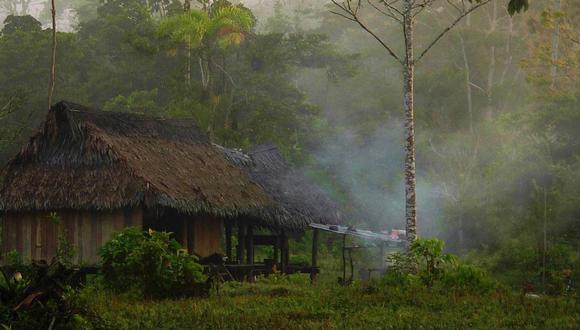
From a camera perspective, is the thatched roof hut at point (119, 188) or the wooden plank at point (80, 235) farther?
the wooden plank at point (80, 235)

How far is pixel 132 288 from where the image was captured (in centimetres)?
1281

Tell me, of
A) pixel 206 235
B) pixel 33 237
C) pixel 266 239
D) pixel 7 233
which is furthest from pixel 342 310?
pixel 266 239

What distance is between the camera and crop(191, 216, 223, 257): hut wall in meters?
20.4

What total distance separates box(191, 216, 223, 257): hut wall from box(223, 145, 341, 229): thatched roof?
117 cm

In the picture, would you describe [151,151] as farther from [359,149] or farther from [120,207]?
[359,149]

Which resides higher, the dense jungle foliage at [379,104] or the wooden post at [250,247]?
the dense jungle foliage at [379,104]

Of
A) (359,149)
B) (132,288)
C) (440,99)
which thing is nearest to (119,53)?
(359,149)

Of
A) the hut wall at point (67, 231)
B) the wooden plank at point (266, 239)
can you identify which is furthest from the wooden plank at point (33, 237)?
the wooden plank at point (266, 239)

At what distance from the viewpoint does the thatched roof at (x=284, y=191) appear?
21797 millimetres

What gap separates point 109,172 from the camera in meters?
18.6

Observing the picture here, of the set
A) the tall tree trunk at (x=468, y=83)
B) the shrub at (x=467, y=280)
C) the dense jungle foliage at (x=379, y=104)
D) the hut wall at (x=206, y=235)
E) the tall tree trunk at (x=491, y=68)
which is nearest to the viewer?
the shrub at (x=467, y=280)

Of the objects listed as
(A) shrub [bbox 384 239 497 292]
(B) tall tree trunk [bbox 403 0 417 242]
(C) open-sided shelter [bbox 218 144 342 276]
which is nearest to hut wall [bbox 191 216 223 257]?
(C) open-sided shelter [bbox 218 144 342 276]

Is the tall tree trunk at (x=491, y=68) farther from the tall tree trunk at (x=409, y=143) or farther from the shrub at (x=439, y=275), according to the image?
the shrub at (x=439, y=275)

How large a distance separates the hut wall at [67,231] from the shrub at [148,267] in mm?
5311
